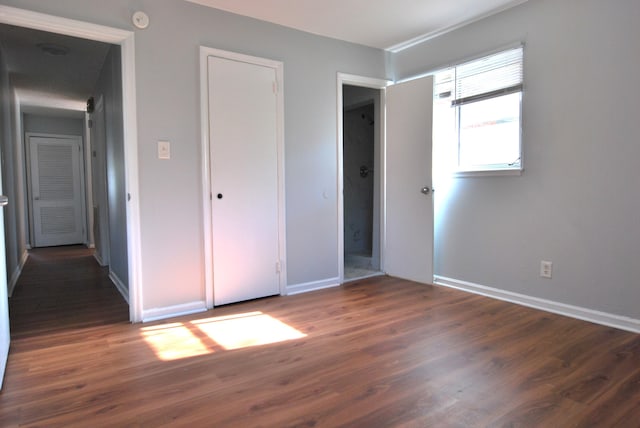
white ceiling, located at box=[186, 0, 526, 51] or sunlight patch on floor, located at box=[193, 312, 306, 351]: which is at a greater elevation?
white ceiling, located at box=[186, 0, 526, 51]

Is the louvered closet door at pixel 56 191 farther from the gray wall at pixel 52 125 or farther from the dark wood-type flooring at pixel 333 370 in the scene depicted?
the dark wood-type flooring at pixel 333 370

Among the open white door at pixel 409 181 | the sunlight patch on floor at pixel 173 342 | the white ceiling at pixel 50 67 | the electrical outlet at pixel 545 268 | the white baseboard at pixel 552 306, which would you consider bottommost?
the sunlight patch on floor at pixel 173 342

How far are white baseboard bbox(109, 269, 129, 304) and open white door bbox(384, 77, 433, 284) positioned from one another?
2591mm

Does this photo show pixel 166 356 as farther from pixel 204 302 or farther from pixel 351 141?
pixel 351 141

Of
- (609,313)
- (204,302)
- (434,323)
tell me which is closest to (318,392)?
(434,323)

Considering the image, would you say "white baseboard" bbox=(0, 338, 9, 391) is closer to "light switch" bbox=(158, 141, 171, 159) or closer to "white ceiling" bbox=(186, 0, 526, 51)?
"light switch" bbox=(158, 141, 171, 159)

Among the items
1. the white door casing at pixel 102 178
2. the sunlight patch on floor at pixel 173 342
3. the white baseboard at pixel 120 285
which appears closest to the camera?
the sunlight patch on floor at pixel 173 342

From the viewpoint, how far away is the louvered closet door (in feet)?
22.3

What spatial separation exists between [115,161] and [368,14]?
2689 millimetres

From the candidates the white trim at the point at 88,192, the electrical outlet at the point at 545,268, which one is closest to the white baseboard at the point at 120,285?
the white trim at the point at 88,192

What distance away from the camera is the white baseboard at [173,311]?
9.43 feet

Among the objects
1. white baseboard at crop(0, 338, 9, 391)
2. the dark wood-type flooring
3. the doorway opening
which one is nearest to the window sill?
the dark wood-type flooring

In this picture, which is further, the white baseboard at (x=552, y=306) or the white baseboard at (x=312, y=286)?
the white baseboard at (x=312, y=286)

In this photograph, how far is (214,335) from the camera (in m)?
2.58
